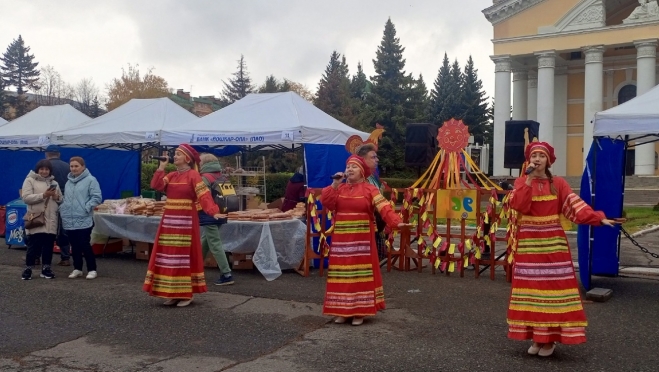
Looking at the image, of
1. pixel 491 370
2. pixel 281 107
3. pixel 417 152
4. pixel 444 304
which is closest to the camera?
pixel 491 370

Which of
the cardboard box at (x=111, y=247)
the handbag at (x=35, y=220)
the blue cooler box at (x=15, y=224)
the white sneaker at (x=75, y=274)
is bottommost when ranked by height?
the white sneaker at (x=75, y=274)

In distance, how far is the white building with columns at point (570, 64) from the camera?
37094 mm

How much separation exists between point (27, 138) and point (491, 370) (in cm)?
1202

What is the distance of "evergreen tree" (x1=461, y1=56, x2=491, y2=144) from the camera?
178ft

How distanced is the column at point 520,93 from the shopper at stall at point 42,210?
39768mm

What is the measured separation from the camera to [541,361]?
5340 mm

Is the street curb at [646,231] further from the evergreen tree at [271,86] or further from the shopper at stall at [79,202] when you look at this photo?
the evergreen tree at [271,86]

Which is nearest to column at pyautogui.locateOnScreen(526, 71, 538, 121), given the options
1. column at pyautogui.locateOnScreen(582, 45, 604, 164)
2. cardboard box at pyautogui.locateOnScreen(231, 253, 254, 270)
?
column at pyautogui.locateOnScreen(582, 45, 604, 164)

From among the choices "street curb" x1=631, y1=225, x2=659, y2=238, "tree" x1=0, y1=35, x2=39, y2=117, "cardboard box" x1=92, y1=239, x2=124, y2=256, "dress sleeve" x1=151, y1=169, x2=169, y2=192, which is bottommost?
"street curb" x1=631, y1=225, x2=659, y2=238

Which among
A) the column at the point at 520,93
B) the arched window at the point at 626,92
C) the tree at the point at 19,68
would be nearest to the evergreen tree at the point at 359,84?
the column at the point at 520,93

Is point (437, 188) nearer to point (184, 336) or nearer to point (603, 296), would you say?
point (603, 296)

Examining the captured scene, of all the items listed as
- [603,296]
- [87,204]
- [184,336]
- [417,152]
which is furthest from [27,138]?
[603,296]

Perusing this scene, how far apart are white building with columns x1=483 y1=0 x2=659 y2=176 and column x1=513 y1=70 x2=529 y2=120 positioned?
7 cm

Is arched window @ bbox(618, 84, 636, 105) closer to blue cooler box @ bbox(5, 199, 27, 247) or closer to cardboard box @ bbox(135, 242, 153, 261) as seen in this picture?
cardboard box @ bbox(135, 242, 153, 261)
